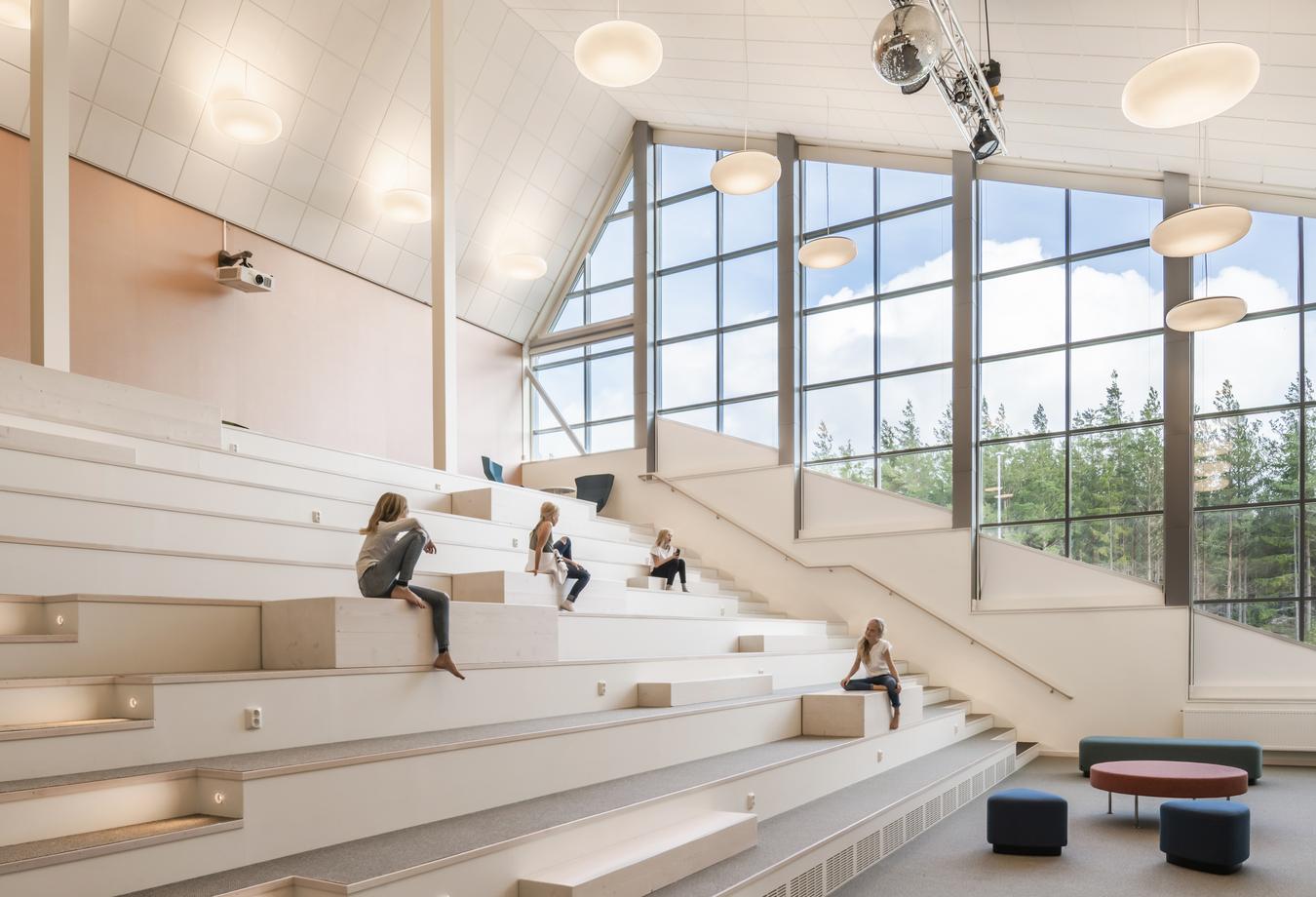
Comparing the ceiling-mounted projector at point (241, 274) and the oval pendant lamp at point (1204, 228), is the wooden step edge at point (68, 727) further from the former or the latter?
the ceiling-mounted projector at point (241, 274)

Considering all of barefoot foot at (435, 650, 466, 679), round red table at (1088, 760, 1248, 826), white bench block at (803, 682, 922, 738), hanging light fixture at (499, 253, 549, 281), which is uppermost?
hanging light fixture at (499, 253, 549, 281)

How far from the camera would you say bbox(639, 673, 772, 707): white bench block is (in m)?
6.57

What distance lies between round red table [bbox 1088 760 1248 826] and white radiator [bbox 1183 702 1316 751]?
2.75 meters

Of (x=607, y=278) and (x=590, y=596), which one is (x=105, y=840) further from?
(x=607, y=278)

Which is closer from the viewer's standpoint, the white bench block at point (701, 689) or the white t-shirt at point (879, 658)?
the white bench block at point (701, 689)

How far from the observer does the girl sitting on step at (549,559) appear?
7.59 meters

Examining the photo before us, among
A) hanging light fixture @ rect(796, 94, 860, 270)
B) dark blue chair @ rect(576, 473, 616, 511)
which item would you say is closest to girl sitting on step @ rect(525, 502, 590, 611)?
hanging light fixture @ rect(796, 94, 860, 270)

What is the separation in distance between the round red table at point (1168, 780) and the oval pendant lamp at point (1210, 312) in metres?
3.65

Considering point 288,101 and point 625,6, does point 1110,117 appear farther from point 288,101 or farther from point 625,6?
point 288,101

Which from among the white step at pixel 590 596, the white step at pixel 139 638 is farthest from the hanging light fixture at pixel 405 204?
the white step at pixel 139 638

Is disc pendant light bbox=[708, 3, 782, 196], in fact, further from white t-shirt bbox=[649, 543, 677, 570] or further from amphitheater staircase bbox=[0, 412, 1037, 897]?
white t-shirt bbox=[649, 543, 677, 570]

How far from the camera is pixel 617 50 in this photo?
6695 millimetres

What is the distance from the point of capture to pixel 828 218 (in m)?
13.1

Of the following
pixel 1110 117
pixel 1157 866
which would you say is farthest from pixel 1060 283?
pixel 1157 866
